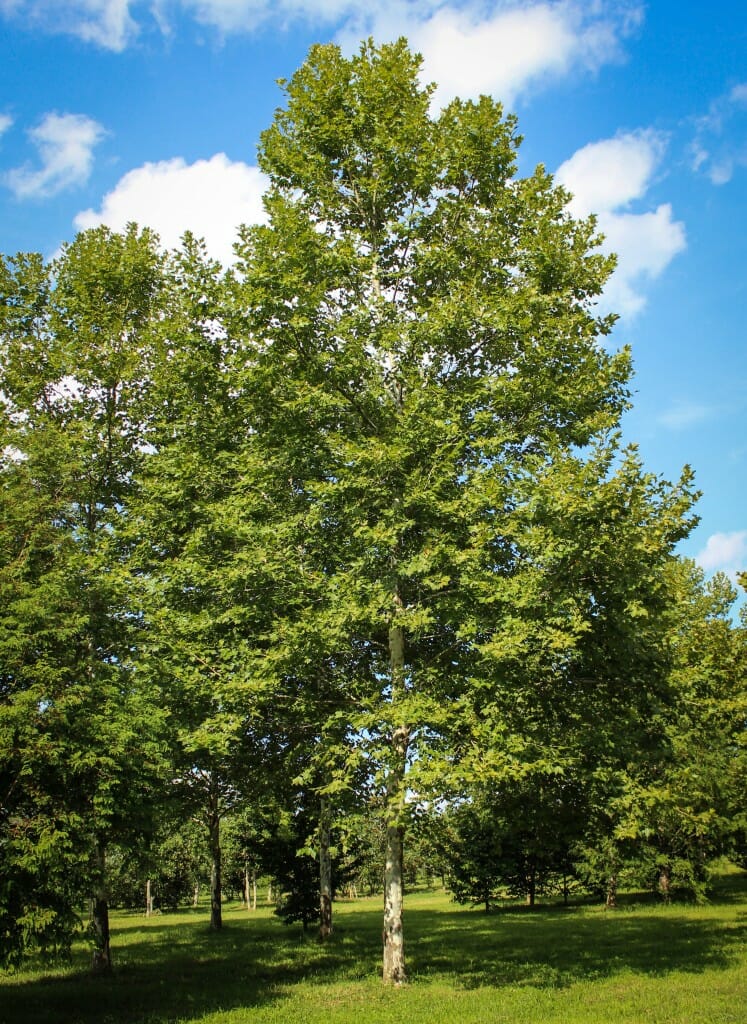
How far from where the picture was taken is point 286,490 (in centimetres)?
1302

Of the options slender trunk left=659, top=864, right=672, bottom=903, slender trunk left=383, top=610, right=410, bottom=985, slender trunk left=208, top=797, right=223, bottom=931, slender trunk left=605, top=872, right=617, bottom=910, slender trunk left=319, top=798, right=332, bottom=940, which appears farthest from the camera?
slender trunk left=605, top=872, right=617, bottom=910

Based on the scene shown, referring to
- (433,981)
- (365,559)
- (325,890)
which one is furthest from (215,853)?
(365,559)

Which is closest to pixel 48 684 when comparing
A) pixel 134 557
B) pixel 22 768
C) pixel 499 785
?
pixel 22 768

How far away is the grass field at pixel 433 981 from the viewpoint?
9.84 meters

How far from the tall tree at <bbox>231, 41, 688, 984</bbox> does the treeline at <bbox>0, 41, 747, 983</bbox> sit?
2.8 inches

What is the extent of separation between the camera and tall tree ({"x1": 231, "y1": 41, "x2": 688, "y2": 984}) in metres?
10.6

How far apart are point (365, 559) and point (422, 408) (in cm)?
289

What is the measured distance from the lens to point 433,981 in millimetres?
12156

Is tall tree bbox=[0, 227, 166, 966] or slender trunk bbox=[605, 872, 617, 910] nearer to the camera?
tall tree bbox=[0, 227, 166, 966]

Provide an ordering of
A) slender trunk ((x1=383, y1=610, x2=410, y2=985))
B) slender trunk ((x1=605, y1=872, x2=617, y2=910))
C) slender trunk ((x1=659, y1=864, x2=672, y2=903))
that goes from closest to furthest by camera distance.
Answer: slender trunk ((x1=383, y1=610, x2=410, y2=985))
slender trunk ((x1=659, y1=864, x2=672, y2=903))
slender trunk ((x1=605, y1=872, x2=617, y2=910))

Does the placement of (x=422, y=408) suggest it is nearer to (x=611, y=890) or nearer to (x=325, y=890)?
(x=325, y=890)

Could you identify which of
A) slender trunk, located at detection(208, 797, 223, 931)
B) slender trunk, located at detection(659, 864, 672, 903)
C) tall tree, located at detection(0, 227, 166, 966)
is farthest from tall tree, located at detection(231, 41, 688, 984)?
slender trunk, located at detection(659, 864, 672, 903)

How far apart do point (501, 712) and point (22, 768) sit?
713 cm

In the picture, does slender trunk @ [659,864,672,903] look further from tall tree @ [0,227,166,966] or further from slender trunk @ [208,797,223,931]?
tall tree @ [0,227,166,966]
